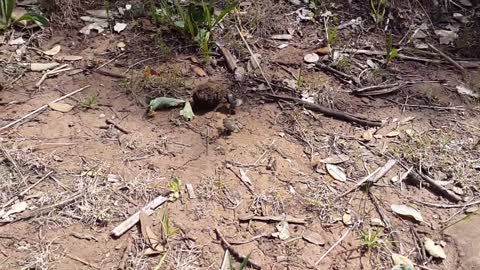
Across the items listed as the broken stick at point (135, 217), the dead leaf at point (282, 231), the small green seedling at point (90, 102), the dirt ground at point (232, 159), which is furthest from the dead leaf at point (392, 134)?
the small green seedling at point (90, 102)

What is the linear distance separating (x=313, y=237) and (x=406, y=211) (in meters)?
0.29

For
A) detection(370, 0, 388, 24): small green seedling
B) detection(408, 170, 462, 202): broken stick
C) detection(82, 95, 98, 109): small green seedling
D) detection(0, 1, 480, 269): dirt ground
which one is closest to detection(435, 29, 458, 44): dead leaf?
detection(0, 1, 480, 269): dirt ground

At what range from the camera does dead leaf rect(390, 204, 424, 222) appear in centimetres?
150

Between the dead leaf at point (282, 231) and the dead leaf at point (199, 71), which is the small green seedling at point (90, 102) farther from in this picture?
the dead leaf at point (282, 231)

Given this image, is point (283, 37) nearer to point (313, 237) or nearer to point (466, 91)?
point (466, 91)

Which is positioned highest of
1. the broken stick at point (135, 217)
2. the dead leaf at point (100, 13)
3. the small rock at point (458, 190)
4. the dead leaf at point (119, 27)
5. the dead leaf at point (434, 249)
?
the dead leaf at point (100, 13)

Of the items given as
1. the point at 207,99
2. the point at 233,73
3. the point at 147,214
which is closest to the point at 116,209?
the point at 147,214

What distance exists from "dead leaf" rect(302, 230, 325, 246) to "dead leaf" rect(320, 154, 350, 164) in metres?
0.28

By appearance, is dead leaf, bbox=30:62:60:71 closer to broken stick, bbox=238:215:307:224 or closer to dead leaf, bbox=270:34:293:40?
dead leaf, bbox=270:34:293:40

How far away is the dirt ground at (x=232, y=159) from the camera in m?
1.40

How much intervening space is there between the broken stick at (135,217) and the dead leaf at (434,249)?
72 centimetres

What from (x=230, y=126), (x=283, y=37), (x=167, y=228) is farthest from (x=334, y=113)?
(x=167, y=228)

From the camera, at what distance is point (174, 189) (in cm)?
151

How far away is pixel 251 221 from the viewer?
1468mm
